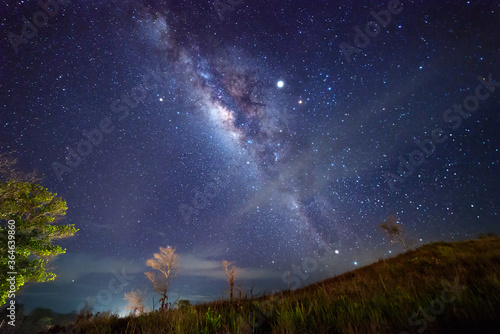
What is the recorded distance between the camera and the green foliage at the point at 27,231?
10492 millimetres

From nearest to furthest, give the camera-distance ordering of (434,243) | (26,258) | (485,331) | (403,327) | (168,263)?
(485,331), (403,327), (26,258), (434,243), (168,263)

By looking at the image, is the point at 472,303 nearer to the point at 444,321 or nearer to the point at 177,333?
the point at 444,321

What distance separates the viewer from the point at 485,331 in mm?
1496

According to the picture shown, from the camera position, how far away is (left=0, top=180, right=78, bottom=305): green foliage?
10.5 meters

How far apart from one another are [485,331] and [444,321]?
0.86 feet

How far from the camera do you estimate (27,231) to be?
452 inches

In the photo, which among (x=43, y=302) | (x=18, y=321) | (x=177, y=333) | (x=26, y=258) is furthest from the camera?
(x=43, y=302)

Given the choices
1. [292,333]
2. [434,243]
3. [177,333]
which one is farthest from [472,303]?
[434,243]

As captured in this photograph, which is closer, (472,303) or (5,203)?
(472,303)

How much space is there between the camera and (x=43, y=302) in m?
195

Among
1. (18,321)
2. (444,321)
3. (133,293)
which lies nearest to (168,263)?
(133,293)

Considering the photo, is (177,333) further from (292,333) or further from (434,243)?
(434,243)

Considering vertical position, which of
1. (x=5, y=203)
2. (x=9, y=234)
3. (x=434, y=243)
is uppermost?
(x=5, y=203)

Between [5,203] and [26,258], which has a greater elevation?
[5,203]
